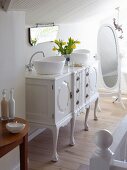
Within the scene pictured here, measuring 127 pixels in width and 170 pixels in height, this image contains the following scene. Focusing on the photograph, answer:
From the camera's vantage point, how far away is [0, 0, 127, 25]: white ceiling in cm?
256

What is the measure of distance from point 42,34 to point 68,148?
1.45 metres

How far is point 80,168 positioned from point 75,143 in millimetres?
600

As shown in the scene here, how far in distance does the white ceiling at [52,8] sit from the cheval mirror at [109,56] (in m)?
0.63

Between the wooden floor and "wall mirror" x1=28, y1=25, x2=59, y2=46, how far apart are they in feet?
3.94

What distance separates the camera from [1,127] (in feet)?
6.53

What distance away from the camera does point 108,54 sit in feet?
16.5

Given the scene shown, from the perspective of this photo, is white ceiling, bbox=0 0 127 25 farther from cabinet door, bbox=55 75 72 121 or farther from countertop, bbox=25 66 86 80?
cabinet door, bbox=55 75 72 121

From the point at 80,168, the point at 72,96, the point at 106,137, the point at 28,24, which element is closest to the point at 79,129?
the point at 72,96

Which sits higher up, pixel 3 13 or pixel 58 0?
pixel 58 0

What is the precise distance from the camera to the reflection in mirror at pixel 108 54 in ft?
16.3

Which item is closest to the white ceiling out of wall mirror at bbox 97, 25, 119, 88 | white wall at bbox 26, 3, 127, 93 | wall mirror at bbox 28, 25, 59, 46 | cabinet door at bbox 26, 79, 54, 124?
wall mirror at bbox 28, 25, 59, 46

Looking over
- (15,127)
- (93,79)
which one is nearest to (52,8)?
(93,79)

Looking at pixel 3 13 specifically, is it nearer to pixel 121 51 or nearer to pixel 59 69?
pixel 59 69

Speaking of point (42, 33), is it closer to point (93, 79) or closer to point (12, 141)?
point (93, 79)
